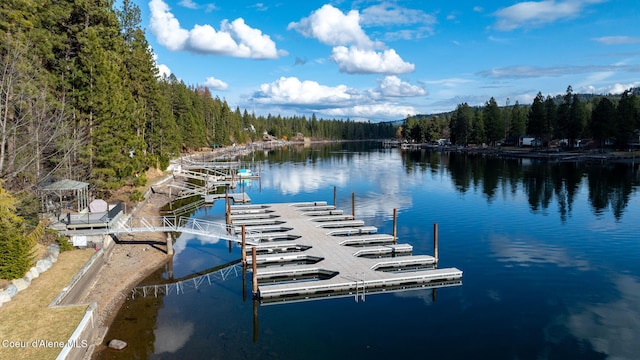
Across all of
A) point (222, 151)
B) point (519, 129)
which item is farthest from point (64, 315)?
point (519, 129)

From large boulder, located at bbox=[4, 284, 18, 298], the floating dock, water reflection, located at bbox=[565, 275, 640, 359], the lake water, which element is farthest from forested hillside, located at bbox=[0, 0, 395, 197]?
water reflection, located at bbox=[565, 275, 640, 359]

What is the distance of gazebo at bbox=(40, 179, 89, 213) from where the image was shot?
3036cm

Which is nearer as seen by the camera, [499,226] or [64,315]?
[64,315]

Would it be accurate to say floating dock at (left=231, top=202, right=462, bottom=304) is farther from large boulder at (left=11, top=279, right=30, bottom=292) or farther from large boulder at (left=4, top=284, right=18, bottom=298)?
large boulder at (left=4, top=284, right=18, bottom=298)

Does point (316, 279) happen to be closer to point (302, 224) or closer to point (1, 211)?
point (302, 224)

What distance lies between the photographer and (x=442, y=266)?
3206 cm

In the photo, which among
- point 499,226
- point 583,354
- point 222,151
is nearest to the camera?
point 583,354

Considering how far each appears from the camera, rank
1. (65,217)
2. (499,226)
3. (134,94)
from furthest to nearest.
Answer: (134,94) < (499,226) < (65,217)

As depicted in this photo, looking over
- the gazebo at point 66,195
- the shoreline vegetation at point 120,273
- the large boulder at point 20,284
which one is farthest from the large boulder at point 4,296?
the gazebo at point 66,195

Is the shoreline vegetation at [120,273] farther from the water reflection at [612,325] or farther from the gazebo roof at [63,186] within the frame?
the water reflection at [612,325]

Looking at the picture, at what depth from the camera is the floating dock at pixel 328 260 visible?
26.7 metres

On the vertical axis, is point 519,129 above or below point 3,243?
above

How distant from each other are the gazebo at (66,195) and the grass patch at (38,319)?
28.9ft

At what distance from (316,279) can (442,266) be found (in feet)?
31.3
